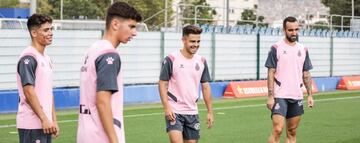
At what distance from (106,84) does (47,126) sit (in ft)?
6.61

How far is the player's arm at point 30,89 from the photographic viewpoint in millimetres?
7523

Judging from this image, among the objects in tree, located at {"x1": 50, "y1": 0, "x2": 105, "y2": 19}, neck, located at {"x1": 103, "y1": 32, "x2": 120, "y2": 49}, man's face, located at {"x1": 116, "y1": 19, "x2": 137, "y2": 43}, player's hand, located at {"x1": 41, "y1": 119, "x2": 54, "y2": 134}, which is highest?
tree, located at {"x1": 50, "y1": 0, "x2": 105, "y2": 19}

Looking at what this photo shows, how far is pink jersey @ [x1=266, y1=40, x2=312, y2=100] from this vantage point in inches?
464

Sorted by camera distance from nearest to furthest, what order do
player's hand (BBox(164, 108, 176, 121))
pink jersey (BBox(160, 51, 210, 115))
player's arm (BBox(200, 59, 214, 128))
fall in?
player's hand (BBox(164, 108, 176, 121)) < pink jersey (BBox(160, 51, 210, 115)) < player's arm (BBox(200, 59, 214, 128))

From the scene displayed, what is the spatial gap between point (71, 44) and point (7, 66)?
2.47 m

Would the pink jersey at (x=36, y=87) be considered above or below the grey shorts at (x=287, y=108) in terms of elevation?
above

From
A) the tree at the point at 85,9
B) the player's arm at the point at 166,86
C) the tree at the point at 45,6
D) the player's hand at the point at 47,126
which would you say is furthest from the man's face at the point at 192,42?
the tree at the point at 45,6

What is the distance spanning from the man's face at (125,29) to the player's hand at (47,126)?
1949 mm

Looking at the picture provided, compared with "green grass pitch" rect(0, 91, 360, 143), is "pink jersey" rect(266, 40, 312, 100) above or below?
above

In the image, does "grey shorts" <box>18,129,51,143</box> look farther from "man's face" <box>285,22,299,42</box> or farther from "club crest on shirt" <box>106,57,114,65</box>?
"man's face" <box>285,22,299,42</box>

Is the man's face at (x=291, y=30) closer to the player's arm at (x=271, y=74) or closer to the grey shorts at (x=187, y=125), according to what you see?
the player's arm at (x=271, y=74)

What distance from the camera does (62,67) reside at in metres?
23.1

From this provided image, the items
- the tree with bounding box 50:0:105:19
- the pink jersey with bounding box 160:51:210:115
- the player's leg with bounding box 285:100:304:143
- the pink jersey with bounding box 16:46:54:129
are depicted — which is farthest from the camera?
the tree with bounding box 50:0:105:19

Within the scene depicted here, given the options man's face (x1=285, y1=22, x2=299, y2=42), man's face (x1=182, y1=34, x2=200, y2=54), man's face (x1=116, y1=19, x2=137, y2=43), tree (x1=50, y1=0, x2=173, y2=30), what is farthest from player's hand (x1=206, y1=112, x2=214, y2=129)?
tree (x1=50, y1=0, x2=173, y2=30)
